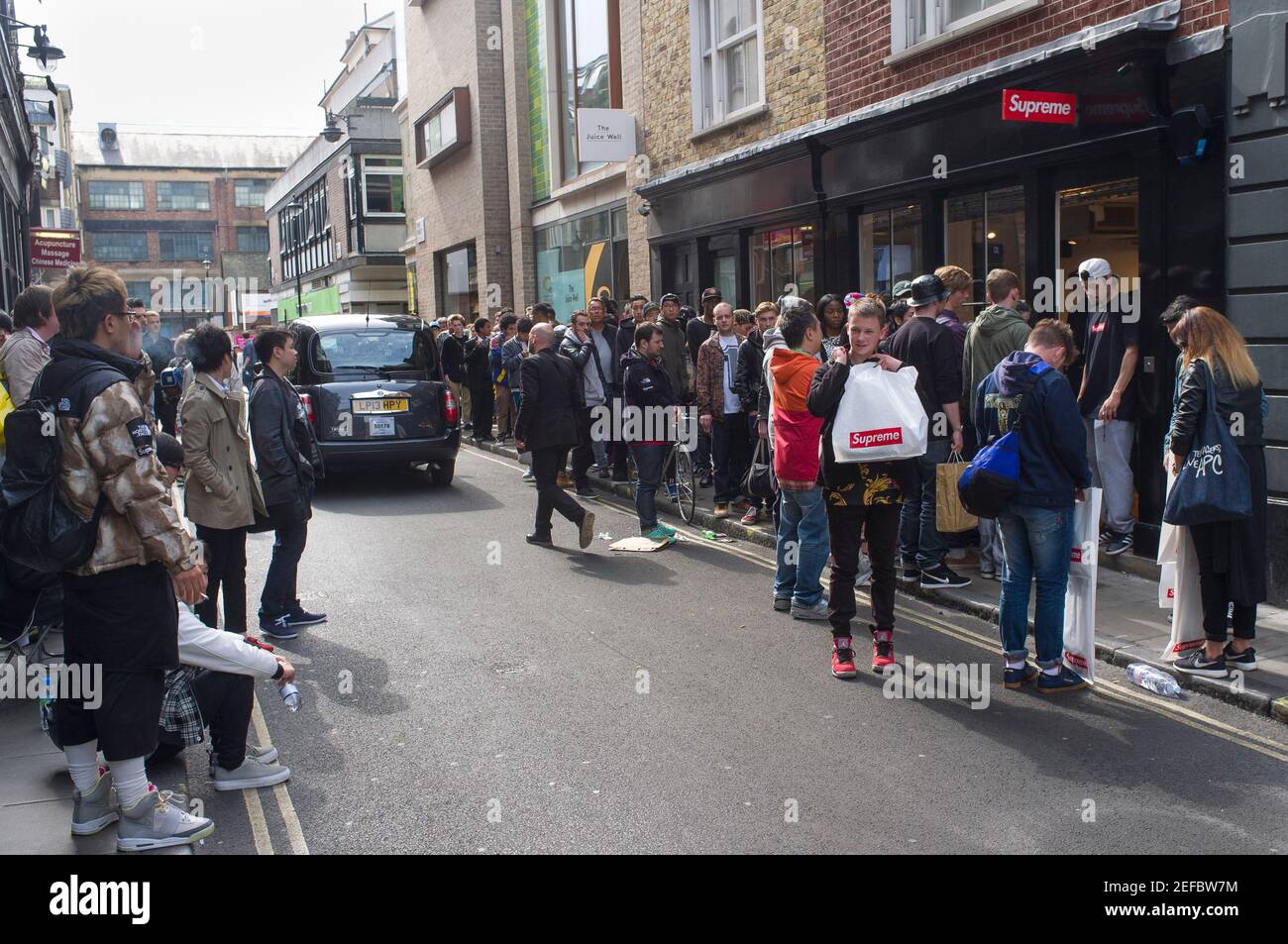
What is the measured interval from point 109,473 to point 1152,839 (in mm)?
4036

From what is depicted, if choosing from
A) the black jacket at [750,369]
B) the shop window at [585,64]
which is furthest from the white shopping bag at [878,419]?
the shop window at [585,64]

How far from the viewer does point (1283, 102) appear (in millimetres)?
7488

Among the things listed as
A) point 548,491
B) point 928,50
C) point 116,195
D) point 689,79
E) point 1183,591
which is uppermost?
point 116,195

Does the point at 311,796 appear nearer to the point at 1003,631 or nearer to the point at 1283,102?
the point at 1003,631

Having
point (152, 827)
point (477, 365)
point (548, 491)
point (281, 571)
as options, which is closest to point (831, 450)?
point (281, 571)

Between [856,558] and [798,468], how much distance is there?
1153 mm

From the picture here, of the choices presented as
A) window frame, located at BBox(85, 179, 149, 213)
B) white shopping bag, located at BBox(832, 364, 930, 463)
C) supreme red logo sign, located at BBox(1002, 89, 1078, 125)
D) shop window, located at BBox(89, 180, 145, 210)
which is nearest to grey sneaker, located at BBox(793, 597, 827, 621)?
white shopping bag, located at BBox(832, 364, 930, 463)

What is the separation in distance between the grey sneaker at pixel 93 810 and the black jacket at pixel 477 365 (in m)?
13.9

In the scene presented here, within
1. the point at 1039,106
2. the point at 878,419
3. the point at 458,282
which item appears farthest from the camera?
the point at 458,282

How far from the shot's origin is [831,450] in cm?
639

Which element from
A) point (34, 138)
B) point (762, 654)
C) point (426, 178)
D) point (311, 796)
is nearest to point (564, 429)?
point (762, 654)

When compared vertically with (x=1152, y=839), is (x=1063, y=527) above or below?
above

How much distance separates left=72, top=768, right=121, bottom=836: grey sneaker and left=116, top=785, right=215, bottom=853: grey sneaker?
21 centimetres

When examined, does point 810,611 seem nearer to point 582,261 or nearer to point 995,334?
point 995,334
